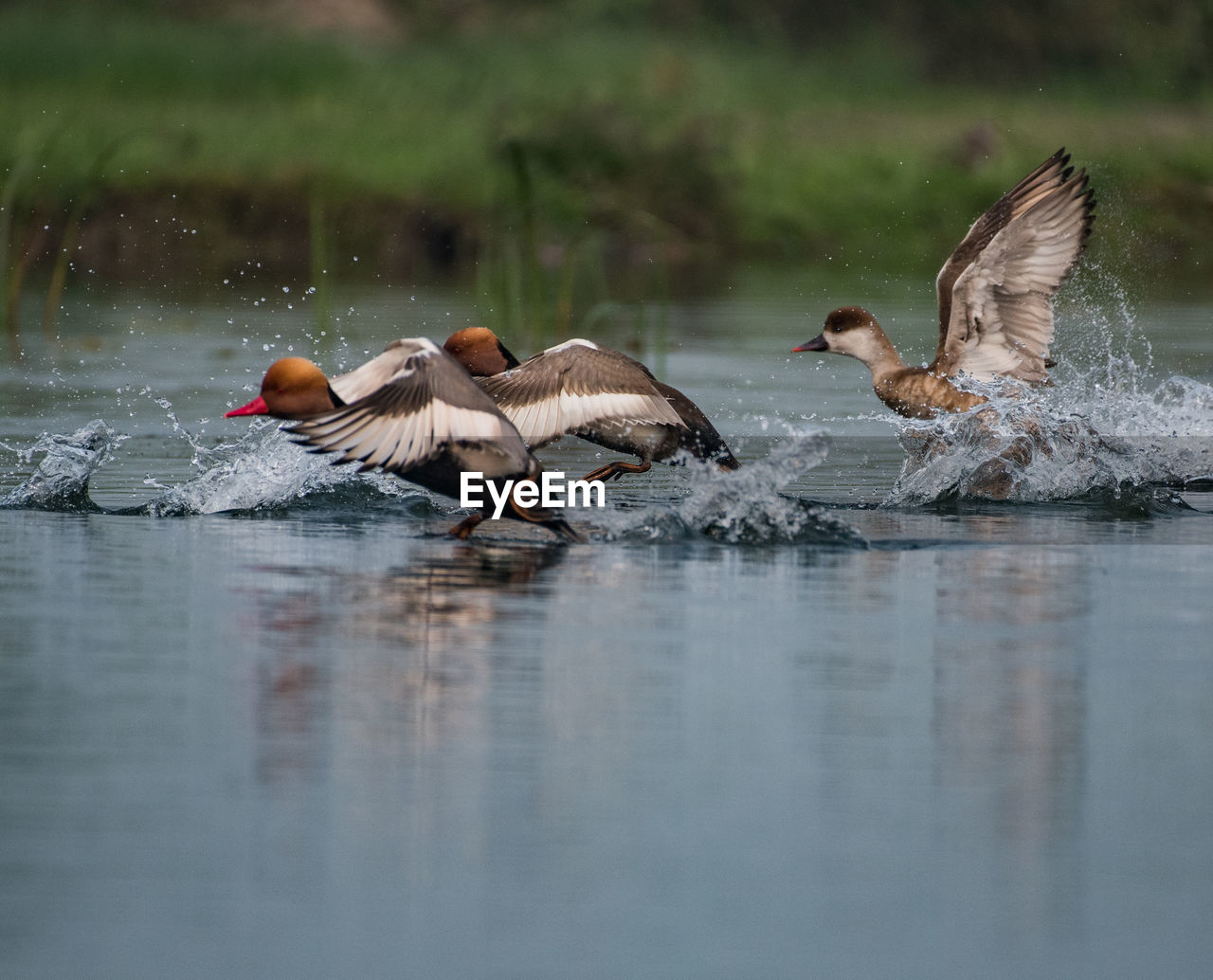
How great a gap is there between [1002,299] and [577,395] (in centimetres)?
228

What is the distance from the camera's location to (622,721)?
16.4 feet

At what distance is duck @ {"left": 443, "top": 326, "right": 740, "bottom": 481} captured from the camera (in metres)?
8.56

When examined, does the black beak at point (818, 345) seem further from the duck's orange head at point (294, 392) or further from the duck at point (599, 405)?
the duck's orange head at point (294, 392)

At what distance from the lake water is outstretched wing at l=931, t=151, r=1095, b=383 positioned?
0.40 metres

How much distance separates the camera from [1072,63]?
43.5m

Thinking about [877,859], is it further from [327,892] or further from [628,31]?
[628,31]

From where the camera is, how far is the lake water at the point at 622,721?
3.72 m

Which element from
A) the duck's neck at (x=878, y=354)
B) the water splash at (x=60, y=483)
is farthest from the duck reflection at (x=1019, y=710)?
the water splash at (x=60, y=483)

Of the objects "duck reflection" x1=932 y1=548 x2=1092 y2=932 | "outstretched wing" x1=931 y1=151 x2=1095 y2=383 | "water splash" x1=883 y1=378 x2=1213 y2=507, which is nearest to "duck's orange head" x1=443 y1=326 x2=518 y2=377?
"water splash" x1=883 y1=378 x2=1213 y2=507

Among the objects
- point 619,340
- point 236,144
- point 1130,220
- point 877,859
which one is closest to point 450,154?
point 236,144

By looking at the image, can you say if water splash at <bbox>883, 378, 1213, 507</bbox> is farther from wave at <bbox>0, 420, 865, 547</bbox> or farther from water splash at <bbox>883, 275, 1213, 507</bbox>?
wave at <bbox>0, 420, 865, 547</bbox>

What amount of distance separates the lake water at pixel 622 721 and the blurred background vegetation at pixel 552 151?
1029cm

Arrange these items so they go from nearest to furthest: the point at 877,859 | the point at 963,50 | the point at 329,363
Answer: the point at 877,859
the point at 329,363
the point at 963,50

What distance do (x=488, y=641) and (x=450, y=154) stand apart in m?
22.7
